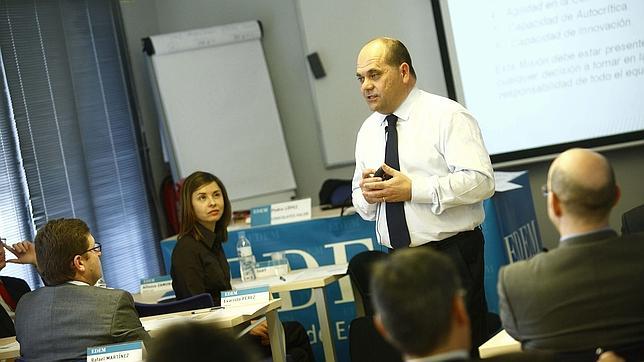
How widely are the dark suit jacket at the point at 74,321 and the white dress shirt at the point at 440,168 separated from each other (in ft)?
3.82

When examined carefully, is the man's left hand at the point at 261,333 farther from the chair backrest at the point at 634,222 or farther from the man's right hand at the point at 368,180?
the chair backrest at the point at 634,222

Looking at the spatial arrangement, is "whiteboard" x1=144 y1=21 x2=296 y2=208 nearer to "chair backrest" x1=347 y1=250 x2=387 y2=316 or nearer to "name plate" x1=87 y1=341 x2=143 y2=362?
"chair backrest" x1=347 y1=250 x2=387 y2=316

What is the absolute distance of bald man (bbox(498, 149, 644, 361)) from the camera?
101 inches

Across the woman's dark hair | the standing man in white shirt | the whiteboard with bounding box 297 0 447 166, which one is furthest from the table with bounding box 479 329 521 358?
the whiteboard with bounding box 297 0 447 166

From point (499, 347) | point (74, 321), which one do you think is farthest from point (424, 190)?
point (74, 321)

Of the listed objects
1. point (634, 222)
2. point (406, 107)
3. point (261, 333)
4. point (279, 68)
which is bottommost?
point (261, 333)

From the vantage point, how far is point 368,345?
430 centimetres

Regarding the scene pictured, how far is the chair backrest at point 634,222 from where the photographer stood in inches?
140

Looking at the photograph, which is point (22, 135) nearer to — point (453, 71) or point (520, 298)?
point (453, 71)

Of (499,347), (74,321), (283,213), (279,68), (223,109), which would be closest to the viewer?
(499,347)

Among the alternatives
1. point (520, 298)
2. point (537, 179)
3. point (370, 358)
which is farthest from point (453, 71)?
point (520, 298)

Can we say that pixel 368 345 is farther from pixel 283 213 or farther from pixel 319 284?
pixel 283 213

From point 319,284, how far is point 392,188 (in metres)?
1.20

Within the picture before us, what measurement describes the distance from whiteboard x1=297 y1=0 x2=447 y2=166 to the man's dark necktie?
3173 millimetres
